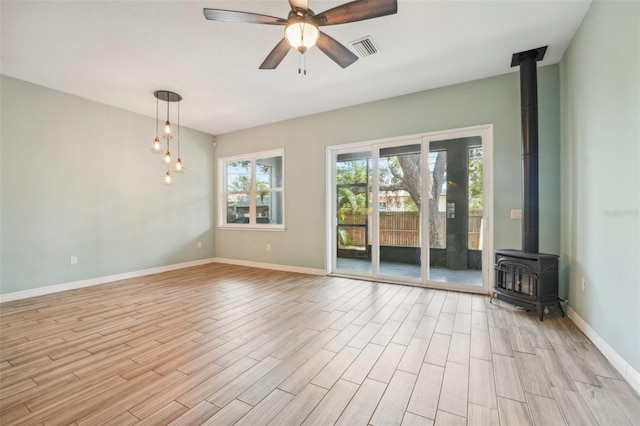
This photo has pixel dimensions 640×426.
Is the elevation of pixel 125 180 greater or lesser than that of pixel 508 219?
greater

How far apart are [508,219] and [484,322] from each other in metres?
1.56

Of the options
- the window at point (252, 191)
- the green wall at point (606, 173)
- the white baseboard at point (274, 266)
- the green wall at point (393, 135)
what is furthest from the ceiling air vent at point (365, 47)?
the white baseboard at point (274, 266)

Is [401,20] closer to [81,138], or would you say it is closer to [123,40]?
[123,40]

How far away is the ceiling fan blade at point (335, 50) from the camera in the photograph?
2.32 meters

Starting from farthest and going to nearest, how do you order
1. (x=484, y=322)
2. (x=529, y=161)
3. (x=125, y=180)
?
(x=125, y=180)
(x=529, y=161)
(x=484, y=322)

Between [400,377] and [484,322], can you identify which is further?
[484,322]

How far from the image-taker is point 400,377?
6.31 ft

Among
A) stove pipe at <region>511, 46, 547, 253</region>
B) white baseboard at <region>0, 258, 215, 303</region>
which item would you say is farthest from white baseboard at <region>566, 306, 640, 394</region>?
white baseboard at <region>0, 258, 215, 303</region>

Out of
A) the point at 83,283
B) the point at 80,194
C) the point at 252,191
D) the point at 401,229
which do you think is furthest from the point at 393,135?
the point at 83,283

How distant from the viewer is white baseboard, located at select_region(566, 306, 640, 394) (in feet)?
5.93

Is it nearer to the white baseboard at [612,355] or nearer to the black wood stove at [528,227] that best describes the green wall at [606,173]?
the white baseboard at [612,355]

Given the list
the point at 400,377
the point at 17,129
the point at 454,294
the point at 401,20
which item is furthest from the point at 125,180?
the point at 454,294

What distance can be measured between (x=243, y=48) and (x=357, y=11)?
5.22ft

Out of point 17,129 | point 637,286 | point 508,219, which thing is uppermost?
point 17,129
